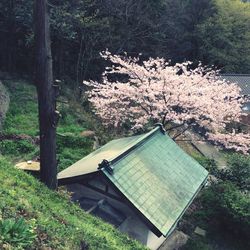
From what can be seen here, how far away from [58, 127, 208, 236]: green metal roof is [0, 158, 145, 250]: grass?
1091mm

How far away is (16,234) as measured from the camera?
6219 mm

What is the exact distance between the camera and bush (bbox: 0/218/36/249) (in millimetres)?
6047

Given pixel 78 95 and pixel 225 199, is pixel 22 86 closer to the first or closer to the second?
pixel 78 95

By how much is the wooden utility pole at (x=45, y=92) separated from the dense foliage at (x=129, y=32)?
15.3m

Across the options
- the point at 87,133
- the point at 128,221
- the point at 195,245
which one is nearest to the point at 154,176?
the point at 128,221

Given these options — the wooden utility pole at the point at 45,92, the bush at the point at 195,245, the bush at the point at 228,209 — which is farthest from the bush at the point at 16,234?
the bush at the point at 228,209

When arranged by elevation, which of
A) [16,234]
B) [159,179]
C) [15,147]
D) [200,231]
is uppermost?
[16,234]

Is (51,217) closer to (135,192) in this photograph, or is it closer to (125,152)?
(135,192)

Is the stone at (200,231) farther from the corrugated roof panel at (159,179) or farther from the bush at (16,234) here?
the bush at (16,234)

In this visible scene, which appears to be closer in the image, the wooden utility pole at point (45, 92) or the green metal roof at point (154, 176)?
the wooden utility pole at point (45, 92)

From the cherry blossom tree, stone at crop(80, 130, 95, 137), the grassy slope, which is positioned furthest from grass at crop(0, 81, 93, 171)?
the grassy slope

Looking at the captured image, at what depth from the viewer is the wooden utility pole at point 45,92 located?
9031mm

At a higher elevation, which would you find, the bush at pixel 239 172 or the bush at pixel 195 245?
the bush at pixel 239 172

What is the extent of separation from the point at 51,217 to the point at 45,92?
10.3 feet
